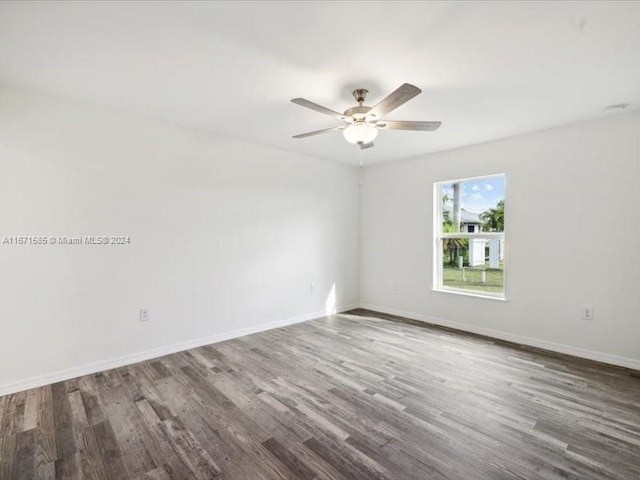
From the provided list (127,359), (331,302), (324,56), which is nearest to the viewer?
(324,56)

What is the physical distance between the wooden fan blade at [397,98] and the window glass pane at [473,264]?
2650mm

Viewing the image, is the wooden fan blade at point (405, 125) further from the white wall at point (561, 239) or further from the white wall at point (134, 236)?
the white wall at point (134, 236)

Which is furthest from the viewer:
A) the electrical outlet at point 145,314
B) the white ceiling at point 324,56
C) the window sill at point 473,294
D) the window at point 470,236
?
the window at point 470,236

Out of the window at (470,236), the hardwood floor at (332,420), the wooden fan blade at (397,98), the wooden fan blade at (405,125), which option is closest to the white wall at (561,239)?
the window at (470,236)

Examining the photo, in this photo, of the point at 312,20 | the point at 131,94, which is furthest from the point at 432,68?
Result: the point at 131,94

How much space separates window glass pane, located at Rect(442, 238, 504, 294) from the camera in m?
4.05

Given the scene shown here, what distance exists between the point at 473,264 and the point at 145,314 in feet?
13.4

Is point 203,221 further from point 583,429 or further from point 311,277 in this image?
point 583,429

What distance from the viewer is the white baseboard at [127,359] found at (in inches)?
102

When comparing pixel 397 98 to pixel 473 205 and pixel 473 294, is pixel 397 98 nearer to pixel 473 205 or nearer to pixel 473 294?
pixel 473 205

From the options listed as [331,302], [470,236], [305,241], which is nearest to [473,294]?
[470,236]

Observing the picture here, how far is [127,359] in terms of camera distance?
3100 mm

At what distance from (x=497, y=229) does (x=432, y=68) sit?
101 inches

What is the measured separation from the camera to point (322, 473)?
1695mm
